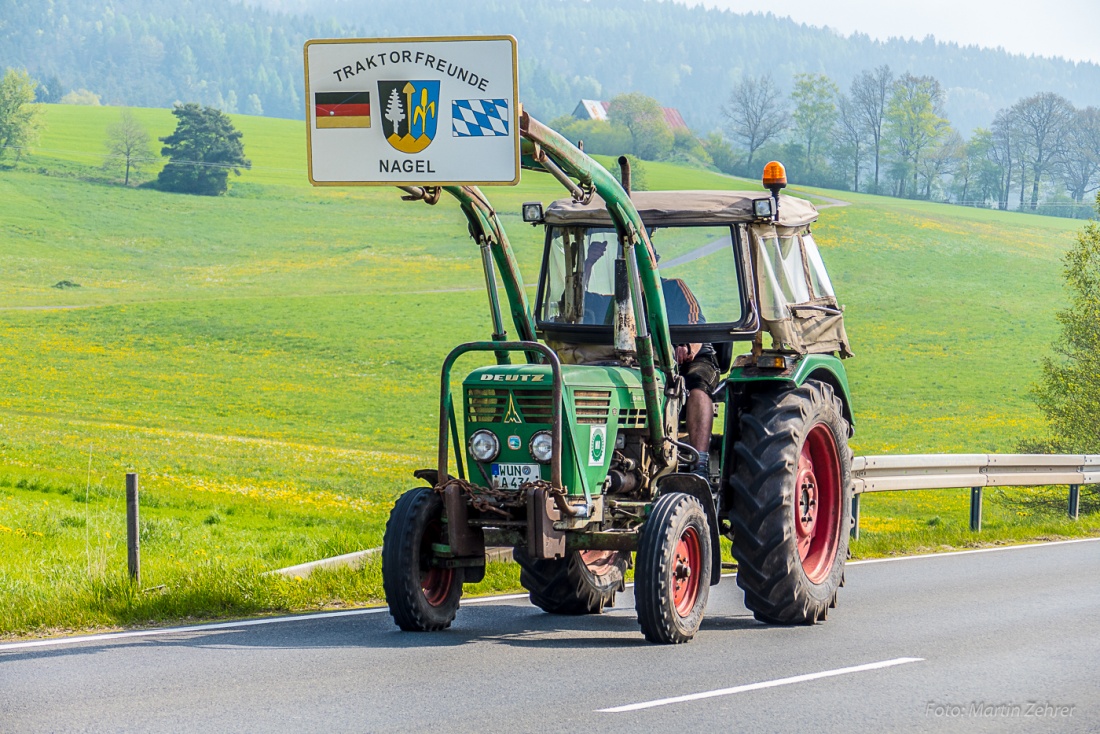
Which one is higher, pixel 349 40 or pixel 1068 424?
→ pixel 349 40

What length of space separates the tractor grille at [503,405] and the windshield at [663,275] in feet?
5.65

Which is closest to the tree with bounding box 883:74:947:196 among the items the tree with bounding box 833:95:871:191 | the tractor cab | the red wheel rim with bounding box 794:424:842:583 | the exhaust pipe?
the tree with bounding box 833:95:871:191

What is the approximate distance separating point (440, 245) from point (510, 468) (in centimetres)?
6513

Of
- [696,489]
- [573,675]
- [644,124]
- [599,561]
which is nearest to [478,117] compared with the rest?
[696,489]

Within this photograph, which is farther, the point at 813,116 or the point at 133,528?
the point at 813,116

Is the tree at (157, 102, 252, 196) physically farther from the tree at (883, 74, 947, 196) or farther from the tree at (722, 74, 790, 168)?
the tree at (883, 74, 947, 196)

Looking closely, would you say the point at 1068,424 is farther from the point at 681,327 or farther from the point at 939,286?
the point at 939,286

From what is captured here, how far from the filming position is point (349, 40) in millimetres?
8445

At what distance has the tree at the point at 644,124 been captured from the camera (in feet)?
393

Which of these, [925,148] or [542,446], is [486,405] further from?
[925,148]

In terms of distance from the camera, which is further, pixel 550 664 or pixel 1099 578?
pixel 1099 578

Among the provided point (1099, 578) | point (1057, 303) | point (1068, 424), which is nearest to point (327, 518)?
point (1099, 578)

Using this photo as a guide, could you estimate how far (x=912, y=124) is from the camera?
122188 mm

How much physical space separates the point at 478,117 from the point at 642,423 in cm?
243
